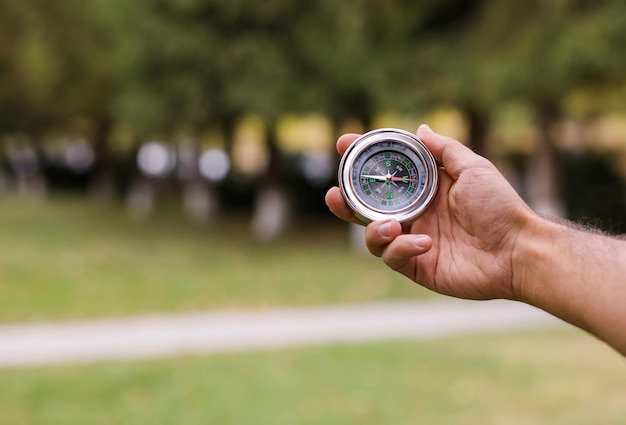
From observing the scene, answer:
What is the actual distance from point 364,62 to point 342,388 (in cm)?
713

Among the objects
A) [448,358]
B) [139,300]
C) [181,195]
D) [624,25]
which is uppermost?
[624,25]

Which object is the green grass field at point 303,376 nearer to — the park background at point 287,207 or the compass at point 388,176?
the park background at point 287,207

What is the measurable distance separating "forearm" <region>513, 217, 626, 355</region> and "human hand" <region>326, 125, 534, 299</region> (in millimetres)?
68

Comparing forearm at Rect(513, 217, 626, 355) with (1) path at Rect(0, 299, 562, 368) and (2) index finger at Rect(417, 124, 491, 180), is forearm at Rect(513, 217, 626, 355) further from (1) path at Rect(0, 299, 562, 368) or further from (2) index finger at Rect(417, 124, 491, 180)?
(1) path at Rect(0, 299, 562, 368)

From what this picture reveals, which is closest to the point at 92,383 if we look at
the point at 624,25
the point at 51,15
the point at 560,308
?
the point at 560,308

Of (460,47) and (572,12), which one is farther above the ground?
(572,12)

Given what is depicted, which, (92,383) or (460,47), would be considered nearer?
(92,383)

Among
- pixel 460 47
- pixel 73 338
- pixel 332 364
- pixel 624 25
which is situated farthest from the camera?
pixel 460 47

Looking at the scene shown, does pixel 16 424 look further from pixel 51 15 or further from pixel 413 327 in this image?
pixel 51 15

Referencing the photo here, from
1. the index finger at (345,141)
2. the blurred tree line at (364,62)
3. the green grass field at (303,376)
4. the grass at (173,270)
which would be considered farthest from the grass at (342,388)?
the blurred tree line at (364,62)

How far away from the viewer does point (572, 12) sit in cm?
988

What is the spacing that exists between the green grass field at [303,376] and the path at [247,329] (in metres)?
0.37

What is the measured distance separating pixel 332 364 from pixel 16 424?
2704 mm

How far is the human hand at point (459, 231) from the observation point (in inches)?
96.7
